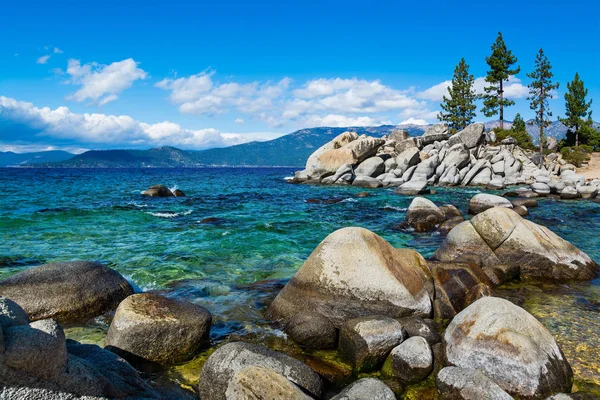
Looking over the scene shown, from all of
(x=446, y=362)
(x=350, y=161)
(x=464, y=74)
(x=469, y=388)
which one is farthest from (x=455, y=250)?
(x=464, y=74)

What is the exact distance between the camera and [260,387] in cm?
506

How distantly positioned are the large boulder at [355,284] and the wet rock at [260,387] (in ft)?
11.8

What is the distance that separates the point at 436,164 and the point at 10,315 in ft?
166

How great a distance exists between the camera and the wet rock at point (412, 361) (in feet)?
21.7

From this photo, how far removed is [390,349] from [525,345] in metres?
2.20

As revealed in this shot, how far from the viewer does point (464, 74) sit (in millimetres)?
77688

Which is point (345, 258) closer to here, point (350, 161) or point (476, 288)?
point (476, 288)

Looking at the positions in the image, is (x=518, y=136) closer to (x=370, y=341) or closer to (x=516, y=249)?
(x=516, y=249)

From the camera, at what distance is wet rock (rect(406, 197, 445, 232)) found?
798 inches

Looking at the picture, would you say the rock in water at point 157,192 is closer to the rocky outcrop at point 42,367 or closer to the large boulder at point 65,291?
the large boulder at point 65,291

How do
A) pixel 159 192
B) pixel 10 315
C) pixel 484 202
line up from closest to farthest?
pixel 10 315 → pixel 484 202 → pixel 159 192

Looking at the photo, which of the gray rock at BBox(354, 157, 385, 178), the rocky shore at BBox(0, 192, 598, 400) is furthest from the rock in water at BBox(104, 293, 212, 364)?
the gray rock at BBox(354, 157, 385, 178)

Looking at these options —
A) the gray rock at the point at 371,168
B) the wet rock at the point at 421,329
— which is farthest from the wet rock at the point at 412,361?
the gray rock at the point at 371,168

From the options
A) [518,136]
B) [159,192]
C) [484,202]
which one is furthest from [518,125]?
[159,192]
